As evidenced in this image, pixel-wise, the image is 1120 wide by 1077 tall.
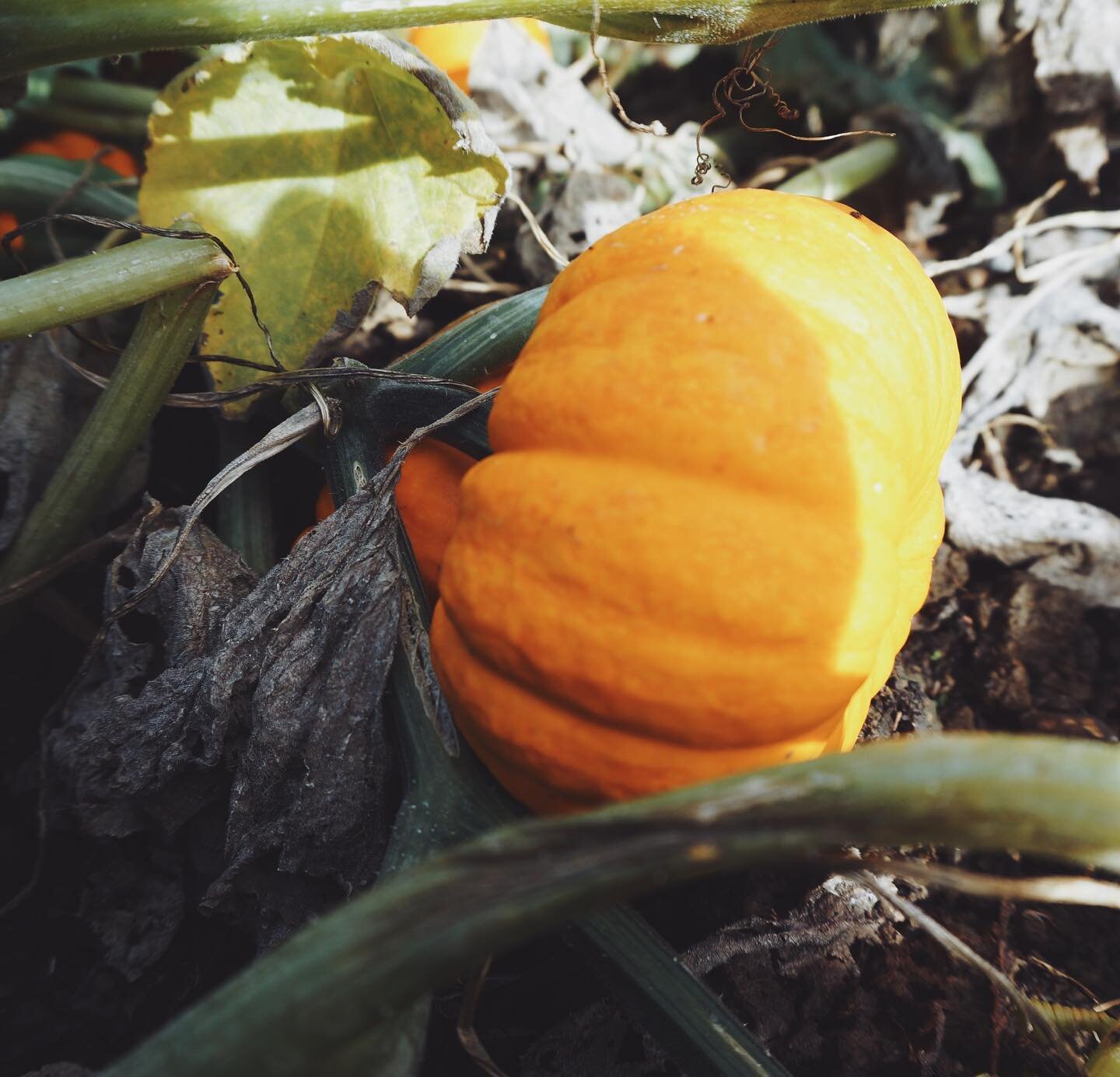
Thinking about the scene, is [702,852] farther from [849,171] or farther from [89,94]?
[89,94]

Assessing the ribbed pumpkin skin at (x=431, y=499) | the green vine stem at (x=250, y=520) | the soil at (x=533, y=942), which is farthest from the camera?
the green vine stem at (x=250, y=520)

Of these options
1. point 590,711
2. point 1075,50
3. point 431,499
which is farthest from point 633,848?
point 1075,50

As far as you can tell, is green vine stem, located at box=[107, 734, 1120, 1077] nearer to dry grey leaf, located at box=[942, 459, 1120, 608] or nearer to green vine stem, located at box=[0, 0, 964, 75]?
green vine stem, located at box=[0, 0, 964, 75]

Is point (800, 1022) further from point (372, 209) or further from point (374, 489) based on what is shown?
point (372, 209)

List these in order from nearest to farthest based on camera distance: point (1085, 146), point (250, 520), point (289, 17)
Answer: point (289, 17), point (250, 520), point (1085, 146)

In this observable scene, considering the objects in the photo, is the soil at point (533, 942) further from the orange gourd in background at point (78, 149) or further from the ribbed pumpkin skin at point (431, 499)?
the orange gourd in background at point (78, 149)

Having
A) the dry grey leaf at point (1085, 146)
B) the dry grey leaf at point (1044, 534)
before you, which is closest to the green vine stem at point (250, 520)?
the dry grey leaf at point (1044, 534)

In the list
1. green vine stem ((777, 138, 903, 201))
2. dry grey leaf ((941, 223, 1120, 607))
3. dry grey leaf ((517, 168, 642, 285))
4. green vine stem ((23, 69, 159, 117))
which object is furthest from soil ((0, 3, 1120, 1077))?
green vine stem ((777, 138, 903, 201))
